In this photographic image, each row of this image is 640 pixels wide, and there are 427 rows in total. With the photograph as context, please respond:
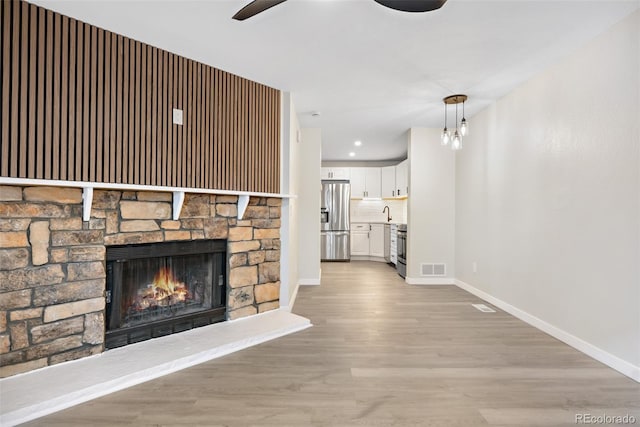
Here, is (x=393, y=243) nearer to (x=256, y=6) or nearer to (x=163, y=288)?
(x=163, y=288)

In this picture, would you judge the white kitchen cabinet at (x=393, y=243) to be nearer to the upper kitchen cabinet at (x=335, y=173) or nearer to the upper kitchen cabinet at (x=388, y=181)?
the upper kitchen cabinet at (x=388, y=181)

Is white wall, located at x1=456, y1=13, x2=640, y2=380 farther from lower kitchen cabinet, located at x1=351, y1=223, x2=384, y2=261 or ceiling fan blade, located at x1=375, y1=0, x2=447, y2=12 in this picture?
lower kitchen cabinet, located at x1=351, y1=223, x2=384, y2=261

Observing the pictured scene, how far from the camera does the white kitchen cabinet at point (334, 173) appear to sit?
802cm

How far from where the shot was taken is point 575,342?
9.06ft

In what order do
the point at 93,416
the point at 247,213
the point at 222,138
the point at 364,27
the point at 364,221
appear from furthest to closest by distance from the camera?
the point at 364,221
the point at 247,213
the point at 222,138
the point at 364,27
the point at 93,416

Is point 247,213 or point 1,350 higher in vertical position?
point 247,213

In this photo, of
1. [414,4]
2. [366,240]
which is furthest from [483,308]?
[366,240]

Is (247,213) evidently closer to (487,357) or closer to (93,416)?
(93,416)

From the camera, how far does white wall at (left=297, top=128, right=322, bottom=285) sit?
17.0 feet

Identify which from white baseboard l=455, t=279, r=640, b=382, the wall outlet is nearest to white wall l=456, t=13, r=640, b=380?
white baseboard l=455, t=279, r=640, b=382

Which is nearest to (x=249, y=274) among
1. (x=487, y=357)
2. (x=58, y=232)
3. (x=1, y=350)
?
(x=58, y=232)

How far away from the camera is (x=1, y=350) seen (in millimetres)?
2039

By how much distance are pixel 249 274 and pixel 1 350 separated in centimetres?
183

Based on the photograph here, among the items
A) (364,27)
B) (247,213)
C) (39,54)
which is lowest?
(247,213)
